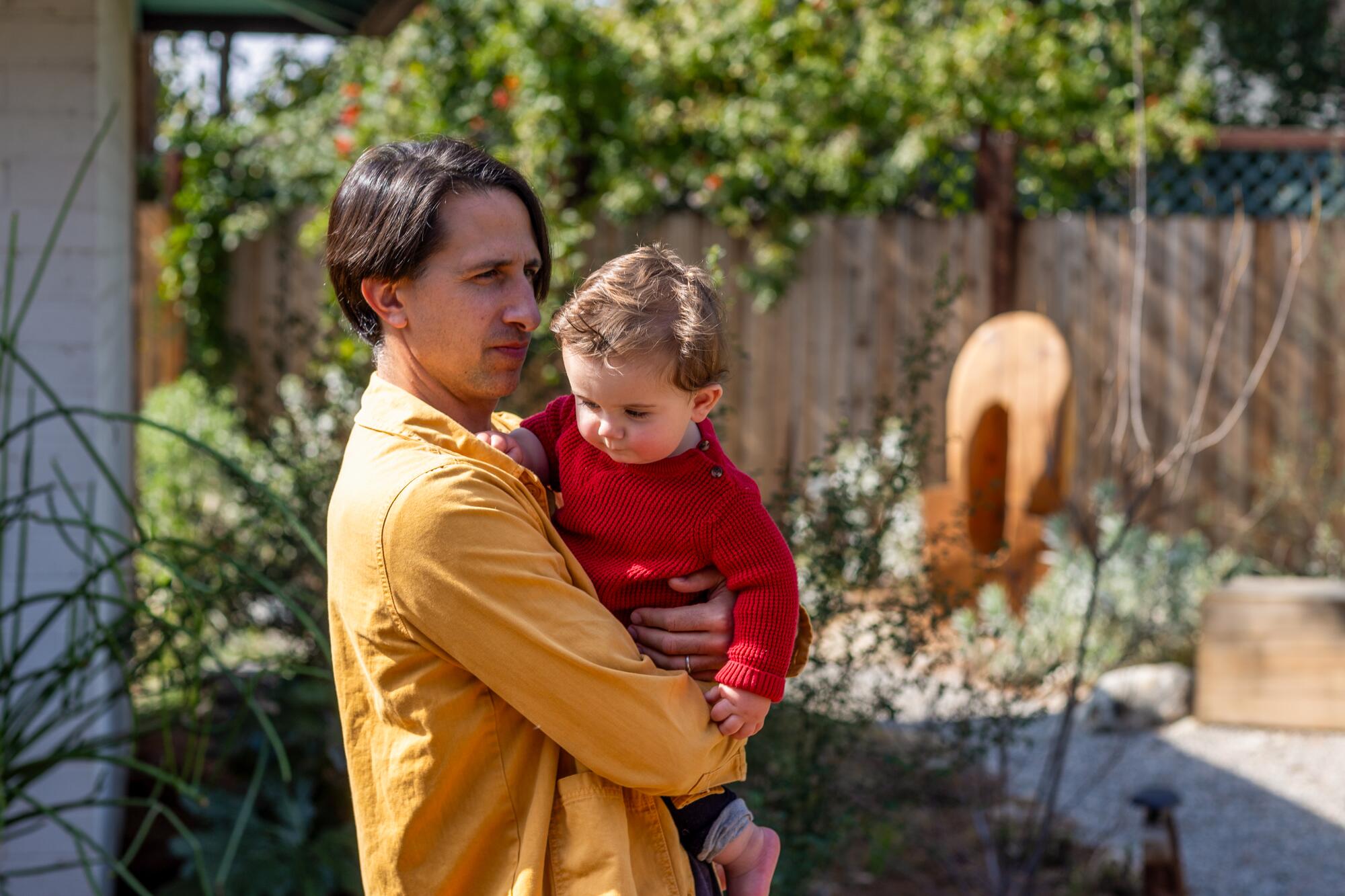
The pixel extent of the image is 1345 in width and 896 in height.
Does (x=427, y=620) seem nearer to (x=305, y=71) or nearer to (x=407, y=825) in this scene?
(x=407, y=825)

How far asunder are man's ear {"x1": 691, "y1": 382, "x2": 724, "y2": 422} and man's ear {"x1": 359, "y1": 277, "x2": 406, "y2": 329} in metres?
0.37

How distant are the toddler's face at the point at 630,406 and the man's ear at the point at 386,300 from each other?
209mm

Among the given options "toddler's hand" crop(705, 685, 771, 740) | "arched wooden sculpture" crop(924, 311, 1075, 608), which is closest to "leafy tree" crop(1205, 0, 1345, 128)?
"arched wooden sculpture" crop(924, 311, 1075, 608)

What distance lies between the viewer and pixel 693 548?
150cm

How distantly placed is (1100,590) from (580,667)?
16.2 ft

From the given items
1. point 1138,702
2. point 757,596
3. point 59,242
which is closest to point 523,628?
point 757,596

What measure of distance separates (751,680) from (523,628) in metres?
0.29

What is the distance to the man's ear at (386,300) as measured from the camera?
154 cm

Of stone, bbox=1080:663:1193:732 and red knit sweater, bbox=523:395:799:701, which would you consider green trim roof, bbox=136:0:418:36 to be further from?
stone, bbox=1080:663:1193:732

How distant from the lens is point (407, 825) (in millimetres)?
1411

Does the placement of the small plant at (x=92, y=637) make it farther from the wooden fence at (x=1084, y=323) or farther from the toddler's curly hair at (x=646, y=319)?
the wooden fence at (x=1084, y=323)

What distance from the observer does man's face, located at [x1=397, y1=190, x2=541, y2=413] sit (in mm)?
1517

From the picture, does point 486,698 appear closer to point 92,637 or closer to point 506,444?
point 506,444

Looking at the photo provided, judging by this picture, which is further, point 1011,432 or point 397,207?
point 1011,432
